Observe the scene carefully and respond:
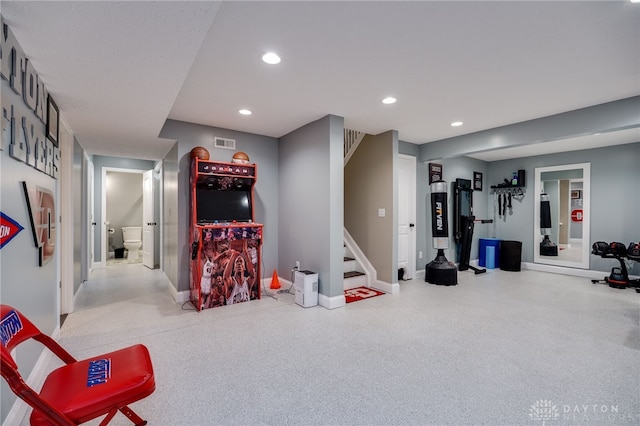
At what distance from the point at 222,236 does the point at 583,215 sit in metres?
6.78

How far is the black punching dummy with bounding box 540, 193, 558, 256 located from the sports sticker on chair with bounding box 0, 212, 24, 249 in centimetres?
811

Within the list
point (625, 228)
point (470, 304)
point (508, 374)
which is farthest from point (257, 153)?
point (625, 228)

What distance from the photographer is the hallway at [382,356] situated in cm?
192

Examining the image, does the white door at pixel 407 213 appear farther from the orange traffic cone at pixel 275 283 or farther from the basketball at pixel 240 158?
the basketball at pixel 240 158

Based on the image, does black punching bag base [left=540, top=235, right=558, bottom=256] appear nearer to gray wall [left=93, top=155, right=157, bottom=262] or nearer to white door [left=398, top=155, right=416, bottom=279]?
white door [left=398, top=155, right=416, bottom=279]

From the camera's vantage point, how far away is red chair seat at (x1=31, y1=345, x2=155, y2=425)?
1.29 meters

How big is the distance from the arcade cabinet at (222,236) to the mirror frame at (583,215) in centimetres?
604

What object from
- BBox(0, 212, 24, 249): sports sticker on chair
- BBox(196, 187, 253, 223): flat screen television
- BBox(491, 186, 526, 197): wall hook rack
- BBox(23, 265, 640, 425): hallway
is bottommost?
BBox(23, 265, 640, 425): hallway

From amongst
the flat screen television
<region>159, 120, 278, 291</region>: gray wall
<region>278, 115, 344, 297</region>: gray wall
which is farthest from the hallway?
the flat screen television

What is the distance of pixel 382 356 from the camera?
260 cm

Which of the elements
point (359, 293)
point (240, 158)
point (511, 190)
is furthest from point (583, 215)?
point (240, 158)

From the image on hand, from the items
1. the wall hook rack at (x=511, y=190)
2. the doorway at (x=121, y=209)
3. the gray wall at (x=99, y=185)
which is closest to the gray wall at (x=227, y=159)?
the gray wall at (x=99, y=185)

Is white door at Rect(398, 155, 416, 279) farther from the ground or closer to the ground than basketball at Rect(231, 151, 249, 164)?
closer to the ground

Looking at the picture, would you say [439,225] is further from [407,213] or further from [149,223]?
[149,223]
